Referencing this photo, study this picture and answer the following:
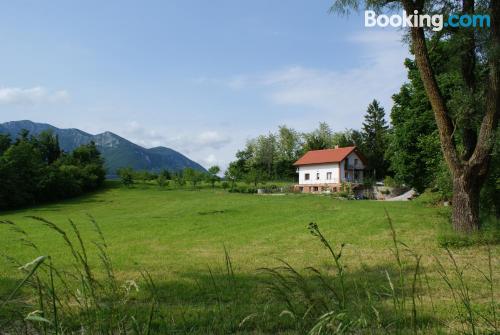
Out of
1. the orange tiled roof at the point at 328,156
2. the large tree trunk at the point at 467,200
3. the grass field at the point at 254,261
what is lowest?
the grass field at the point at 254,261

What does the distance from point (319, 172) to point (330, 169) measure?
242 cm

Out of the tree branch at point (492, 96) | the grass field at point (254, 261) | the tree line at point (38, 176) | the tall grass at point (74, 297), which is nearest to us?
the tall grass at point (74, 297)

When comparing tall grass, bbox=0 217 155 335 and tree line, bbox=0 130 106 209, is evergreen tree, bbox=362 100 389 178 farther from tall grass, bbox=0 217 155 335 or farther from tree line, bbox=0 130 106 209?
tall grass, bbox=0 217 155 335

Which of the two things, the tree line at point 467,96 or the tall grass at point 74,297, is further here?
the tree line at point 467,96

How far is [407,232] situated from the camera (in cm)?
1436

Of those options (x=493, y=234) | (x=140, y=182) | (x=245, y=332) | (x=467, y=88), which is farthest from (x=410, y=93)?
(x=140, y=182)

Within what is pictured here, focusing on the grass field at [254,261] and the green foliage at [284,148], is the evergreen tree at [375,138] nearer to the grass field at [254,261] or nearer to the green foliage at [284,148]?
the green foliage at [284,148]

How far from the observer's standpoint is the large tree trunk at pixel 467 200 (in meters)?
12.0

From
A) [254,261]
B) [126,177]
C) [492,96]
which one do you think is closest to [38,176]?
[126,177]

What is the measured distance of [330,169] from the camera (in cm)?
6319

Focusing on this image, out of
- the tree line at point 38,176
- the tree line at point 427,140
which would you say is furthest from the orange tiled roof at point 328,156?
the tree line at point 38,176

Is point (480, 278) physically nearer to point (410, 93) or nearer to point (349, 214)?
point (349, 214)

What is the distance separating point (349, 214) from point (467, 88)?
884 cm

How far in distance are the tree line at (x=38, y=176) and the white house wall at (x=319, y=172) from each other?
32.2 metres
